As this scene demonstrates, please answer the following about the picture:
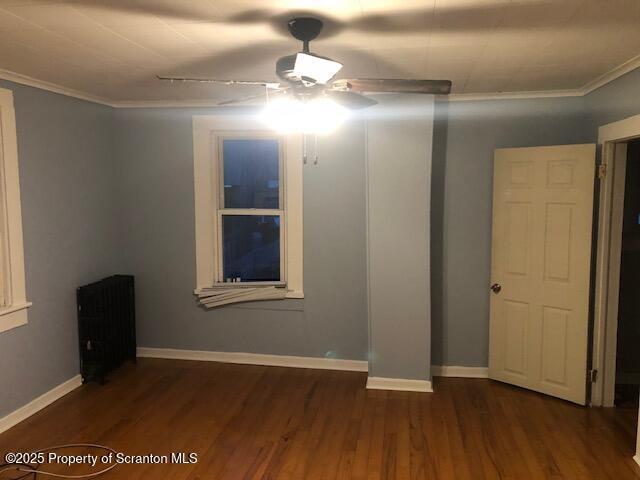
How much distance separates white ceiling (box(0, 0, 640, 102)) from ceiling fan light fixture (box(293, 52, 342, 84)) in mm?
222

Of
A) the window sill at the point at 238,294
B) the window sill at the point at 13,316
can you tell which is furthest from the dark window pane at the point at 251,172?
the window sill at the point at 13,316

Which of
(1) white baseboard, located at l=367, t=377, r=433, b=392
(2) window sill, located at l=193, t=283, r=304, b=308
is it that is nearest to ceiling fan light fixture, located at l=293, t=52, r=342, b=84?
(2) window sill, located at l=193, t=283, r=304, b=308

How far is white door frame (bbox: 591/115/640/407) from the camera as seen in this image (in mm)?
3457

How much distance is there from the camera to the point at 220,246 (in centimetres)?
461

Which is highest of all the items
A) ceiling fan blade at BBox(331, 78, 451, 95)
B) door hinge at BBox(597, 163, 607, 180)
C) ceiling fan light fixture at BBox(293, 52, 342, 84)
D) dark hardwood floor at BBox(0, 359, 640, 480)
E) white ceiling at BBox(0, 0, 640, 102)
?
white ceiling at BBox(0, 0, 640, 102)

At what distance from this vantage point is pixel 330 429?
3.40 m

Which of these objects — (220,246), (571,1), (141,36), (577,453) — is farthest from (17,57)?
(577,453)

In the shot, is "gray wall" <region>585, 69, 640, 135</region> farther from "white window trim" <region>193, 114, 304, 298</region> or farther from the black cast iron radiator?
the black cast iron radiator

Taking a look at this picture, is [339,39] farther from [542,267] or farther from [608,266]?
[608,266]

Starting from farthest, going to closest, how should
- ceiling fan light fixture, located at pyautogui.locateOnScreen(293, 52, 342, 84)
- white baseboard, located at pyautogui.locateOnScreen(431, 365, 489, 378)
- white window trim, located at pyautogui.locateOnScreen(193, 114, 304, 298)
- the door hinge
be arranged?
1. white window trim, located at pyautogui.locateOnScreen(193, 114, 304, 298)
2. white baseboard, located at pyautogui.locateOnScreen(431, 365, 489, 378)
3. the door hinge
4. ceiling fan light fixture, located at pyautogui.locateOnScreen(293, 52, 342, 84)

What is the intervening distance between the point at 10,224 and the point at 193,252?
1553mm

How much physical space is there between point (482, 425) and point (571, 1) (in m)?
2.68

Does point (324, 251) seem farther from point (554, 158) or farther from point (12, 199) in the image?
point (12, 199)

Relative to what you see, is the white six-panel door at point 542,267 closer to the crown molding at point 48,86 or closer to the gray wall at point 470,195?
the gray wall at point 470,195
